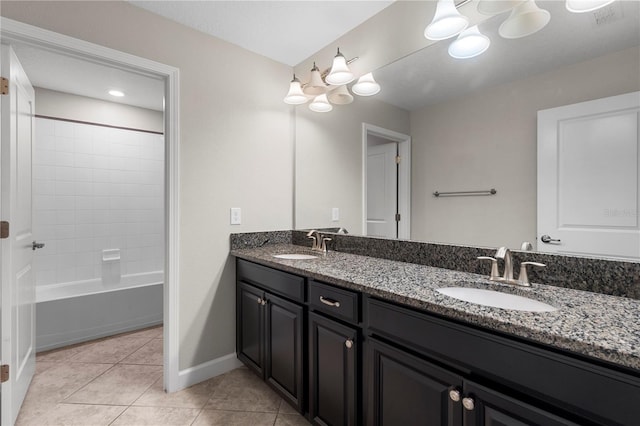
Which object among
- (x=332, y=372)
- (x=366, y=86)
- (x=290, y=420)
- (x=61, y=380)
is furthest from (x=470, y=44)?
(x=61, y=380)

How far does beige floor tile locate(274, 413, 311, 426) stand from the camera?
1608 millimetres

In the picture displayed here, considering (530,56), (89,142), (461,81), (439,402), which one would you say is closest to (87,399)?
(439,402)

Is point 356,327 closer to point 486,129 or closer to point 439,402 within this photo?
point 439,402

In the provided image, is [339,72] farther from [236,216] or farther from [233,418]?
[233,418]

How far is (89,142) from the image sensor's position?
10.5ft

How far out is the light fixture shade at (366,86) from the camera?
6.31ft

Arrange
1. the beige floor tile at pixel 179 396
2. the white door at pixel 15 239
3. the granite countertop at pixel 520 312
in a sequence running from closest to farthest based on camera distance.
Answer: the granite countertop at pixel 520 312 → the white door at pixel 15 239 → the beige floor tile at pixel 179 396

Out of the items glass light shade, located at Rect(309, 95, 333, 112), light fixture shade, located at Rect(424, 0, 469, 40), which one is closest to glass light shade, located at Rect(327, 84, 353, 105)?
glass light shade, located at Rect(309, 95, 333, 112)

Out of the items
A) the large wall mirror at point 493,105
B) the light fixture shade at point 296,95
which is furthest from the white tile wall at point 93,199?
the large wall mirror at point 493,105

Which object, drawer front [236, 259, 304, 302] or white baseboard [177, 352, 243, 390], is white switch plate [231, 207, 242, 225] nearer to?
drawer front [236, 259, 304, 302]

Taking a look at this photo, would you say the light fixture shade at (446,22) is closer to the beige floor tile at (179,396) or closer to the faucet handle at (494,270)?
the faucet handle at (494,270)

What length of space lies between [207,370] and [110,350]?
1.02 m

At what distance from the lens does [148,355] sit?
2.38 m

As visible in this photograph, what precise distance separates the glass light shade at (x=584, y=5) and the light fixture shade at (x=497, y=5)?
0.17 metres
